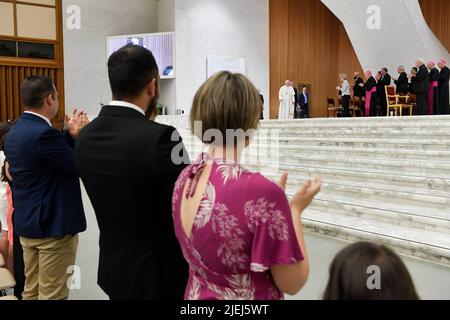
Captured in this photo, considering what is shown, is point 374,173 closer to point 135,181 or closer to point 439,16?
point 135,181

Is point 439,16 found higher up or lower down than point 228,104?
higher up

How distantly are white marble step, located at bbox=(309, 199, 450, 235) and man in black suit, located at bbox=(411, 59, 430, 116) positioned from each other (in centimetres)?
669

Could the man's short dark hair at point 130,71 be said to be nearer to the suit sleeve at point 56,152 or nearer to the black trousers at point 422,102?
the suit sleeve at point 56,152

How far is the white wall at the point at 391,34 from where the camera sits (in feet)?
35.7

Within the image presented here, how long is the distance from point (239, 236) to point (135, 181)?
0.46 meters

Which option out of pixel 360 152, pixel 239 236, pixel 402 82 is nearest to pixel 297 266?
pixel 239 236

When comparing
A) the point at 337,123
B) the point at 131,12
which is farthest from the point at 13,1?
the point at 337,123

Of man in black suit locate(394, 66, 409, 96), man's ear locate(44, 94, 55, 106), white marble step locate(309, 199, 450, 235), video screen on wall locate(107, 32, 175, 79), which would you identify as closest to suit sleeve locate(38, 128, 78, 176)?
man's ear locate(44, 94, 55, 106)

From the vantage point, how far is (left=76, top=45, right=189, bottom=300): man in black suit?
4.46ft

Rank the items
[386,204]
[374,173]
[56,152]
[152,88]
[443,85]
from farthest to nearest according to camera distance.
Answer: [443,85], [374,173], [386,204], [56,152], [152,88]

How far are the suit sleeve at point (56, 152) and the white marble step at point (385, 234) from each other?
2.50m

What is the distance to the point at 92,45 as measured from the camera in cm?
1430

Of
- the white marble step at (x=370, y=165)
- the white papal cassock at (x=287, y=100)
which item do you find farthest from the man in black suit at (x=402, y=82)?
the white marble step at (x=370, y=165)

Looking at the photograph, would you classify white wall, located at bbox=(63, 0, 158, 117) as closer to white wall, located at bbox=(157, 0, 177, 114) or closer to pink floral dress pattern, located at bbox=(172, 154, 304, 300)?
white wall, located at bbox=(157, 0, 177, 114)
